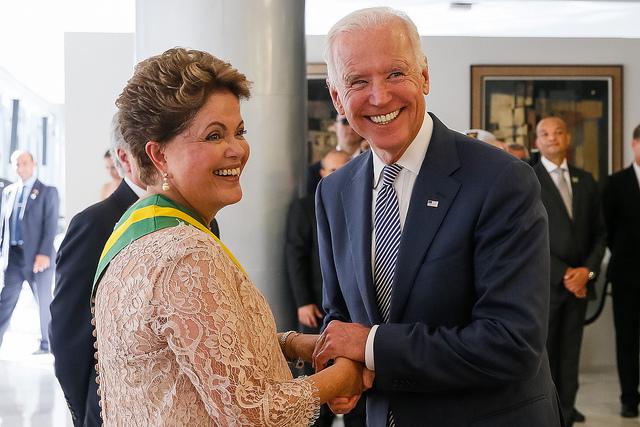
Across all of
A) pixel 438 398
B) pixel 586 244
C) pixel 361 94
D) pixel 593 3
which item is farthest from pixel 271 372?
pixel 593 3

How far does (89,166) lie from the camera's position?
26.3 ft

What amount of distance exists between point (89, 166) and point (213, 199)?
648 cm

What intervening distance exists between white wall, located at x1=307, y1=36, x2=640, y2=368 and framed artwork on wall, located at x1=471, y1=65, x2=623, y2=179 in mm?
83

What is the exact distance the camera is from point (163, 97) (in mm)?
1758

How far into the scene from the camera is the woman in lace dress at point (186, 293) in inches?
62.3

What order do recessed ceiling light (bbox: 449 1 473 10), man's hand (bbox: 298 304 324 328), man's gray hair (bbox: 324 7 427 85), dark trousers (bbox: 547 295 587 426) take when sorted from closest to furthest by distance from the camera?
man's gray hair (bbox: 324 7 427 85), man's hand (bbox: 298 304 324 328), dark trousers (bbox: 547 295 587 426), recessed ceiling light (bbox: 449 1 473 10)

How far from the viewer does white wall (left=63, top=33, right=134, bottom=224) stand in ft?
26.2

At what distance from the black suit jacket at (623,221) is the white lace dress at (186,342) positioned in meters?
5.01

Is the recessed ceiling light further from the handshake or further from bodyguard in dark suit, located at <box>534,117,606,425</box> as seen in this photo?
the handshake

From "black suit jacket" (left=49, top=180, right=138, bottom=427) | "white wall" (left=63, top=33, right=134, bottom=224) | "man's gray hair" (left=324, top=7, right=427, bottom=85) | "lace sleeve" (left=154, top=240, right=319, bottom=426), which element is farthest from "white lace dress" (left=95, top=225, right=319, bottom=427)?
"white wall" (left=63, top=33, right=134, bottom=224)

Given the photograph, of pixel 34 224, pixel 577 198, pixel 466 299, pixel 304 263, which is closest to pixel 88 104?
pixel 34 224

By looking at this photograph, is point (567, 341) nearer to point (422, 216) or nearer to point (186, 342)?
point (422, 216)

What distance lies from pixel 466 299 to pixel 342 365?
12.7 inches

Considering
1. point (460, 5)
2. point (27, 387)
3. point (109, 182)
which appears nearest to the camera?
point (27, 387)
